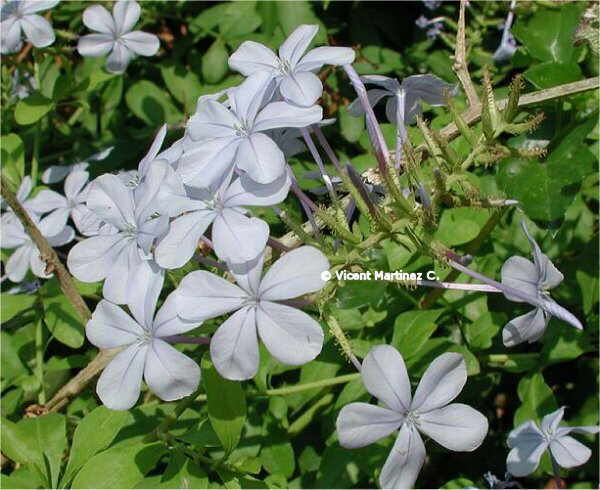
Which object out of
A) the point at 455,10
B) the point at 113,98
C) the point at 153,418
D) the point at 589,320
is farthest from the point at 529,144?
the point at 113,98

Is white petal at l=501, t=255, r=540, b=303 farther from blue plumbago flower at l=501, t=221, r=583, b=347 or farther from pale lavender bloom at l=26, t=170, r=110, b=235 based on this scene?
pale lavender bloom at l=26, t=170, r=110, b=235

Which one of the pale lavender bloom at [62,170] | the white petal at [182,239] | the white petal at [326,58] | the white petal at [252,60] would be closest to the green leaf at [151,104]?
the pale lavender bloom at [62,170]

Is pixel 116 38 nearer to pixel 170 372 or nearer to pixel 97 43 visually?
pixel 97 43

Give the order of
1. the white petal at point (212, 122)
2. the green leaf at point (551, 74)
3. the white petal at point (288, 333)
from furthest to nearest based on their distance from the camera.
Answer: the green leaf at point (551, 74) → the white petal at point (212, 122) → the white petal at point (288, 333)

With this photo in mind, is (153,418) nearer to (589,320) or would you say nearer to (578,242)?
(589,320)

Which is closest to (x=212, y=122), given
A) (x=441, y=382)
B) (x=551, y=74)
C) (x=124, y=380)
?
(x=124, y=380)

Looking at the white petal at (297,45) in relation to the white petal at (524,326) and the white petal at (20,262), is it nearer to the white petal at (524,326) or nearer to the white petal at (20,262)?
the white petal at (524,326)

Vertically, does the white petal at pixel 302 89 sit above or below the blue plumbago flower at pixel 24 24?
above
